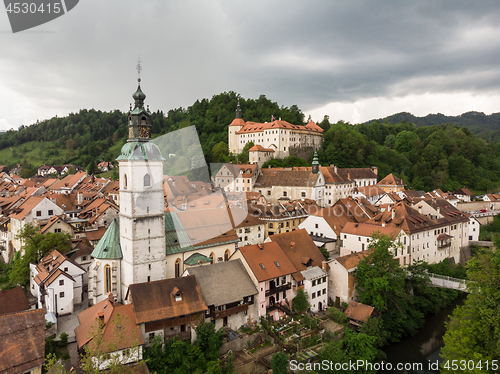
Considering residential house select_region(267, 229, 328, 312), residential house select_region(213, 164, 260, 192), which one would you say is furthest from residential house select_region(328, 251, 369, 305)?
residential house select_region(213, 164, 260, 192)

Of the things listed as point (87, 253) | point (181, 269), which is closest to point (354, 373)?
point (181, 269)

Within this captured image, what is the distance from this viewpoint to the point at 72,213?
147ft

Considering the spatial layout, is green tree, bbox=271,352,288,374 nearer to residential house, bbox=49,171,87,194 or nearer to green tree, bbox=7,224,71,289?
green tree, bbox=7,224,71,289

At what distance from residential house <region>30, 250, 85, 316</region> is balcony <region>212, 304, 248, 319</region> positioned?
12.4 metres

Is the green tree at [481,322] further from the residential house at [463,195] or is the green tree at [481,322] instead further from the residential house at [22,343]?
the residential house at [463,195]

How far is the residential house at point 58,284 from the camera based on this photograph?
27.1 metres

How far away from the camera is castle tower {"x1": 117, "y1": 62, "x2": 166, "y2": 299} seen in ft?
86.6

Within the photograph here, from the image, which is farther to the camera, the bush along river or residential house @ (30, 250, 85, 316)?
residential house @ (30, 250, 85, 316)

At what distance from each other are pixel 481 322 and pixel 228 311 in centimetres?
1553

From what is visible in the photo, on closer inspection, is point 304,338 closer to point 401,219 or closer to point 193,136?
point 401,219

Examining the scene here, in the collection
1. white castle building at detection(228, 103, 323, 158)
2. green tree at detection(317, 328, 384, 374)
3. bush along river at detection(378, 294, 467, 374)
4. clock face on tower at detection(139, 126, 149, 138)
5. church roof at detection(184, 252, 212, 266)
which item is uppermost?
white castle building at detection(228, 103, 323, 158)

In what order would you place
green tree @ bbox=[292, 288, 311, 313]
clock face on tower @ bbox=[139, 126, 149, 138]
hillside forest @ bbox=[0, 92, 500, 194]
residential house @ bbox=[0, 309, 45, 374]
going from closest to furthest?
residential house @ bbox=[0, 309, 45, 374] → clock face on tower @ bbox=[139, 126, 149, 138] → green tree @ bbox=[292, 288, 311, 313] → hillside forest @ bbox=[0, 92, 500, 194]

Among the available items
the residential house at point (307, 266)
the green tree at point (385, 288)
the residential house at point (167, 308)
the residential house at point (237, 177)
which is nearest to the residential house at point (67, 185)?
the residential house at point (237, 177)

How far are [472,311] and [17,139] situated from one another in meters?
164
